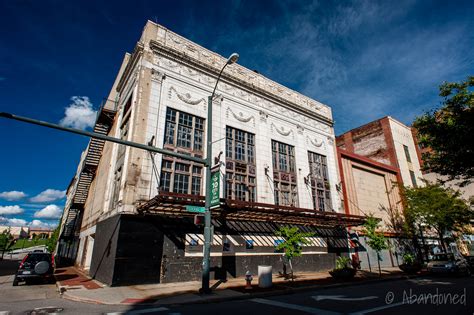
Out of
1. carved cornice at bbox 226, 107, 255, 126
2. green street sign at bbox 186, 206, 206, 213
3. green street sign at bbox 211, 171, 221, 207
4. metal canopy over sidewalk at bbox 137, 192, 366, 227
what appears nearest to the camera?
green street sign at bbox 186, 206, 206, 213

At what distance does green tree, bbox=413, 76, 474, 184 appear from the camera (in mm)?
14516

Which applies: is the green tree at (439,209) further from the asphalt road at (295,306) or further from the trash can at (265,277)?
the trash can at (265,277)

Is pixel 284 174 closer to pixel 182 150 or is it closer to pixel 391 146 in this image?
pixel 182 150

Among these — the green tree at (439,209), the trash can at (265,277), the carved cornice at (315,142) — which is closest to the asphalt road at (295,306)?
the trash can at (265,277)

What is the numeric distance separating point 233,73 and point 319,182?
41.5 feet

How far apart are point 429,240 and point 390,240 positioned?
8086 mm

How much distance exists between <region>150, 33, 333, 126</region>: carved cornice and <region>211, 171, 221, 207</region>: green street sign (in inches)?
439

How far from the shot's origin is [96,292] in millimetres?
11055

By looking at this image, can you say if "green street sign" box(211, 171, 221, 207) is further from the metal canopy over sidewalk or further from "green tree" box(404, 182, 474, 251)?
"green tree" box(404, 182, 474, 251)

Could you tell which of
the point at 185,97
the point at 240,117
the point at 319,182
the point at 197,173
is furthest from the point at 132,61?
the point at 319,182

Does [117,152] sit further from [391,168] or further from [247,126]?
[391,168]

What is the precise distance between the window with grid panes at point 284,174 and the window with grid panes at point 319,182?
2.11 metres

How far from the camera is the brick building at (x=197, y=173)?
14.2 m

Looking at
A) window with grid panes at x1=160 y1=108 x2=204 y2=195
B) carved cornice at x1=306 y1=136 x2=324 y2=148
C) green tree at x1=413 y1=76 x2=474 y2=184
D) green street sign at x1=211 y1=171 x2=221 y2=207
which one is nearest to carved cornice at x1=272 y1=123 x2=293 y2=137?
carved cornice at x1=306 y1=136 x2=324 y2=148
